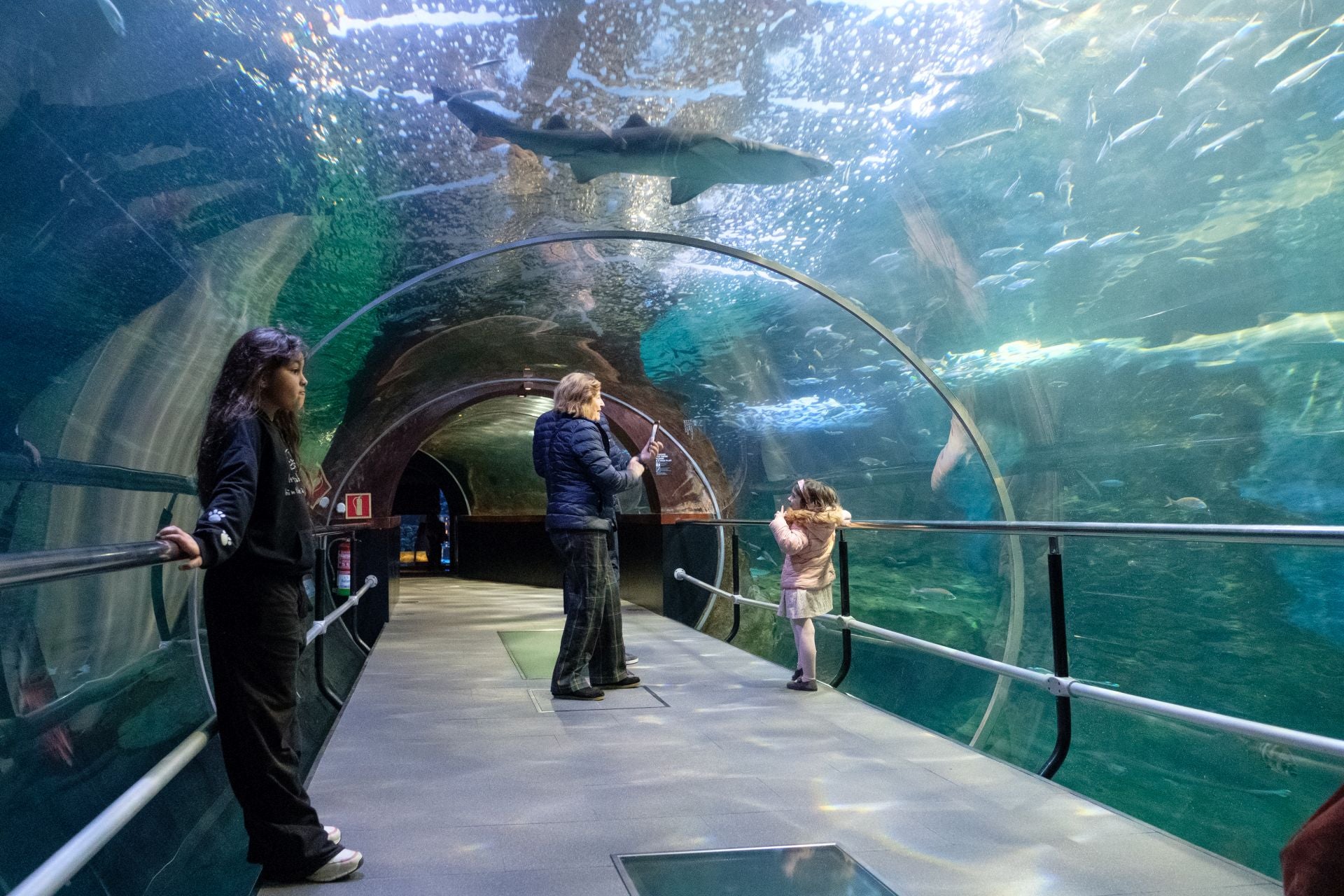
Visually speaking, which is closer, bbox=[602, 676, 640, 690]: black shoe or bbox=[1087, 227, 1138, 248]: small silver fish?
bbox=[602, 676, 640, 690]: black shoe

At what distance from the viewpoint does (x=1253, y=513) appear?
73.7ft

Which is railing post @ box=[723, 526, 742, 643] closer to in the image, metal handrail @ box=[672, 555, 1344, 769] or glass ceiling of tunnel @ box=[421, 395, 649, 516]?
metal handrail @ box=[672, 555, 1344, 769]

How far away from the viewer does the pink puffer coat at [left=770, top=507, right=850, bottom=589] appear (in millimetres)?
5078

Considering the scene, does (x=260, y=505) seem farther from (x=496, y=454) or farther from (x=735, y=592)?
(x=496, y=454)

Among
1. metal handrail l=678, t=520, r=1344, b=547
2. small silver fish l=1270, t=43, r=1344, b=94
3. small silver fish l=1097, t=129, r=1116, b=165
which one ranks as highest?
small silver fish l=1270, t=43, r=1344, b=94

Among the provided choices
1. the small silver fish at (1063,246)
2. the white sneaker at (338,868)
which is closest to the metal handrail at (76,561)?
the white sneaker at (338,868)

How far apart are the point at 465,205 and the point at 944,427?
11596 millimetres

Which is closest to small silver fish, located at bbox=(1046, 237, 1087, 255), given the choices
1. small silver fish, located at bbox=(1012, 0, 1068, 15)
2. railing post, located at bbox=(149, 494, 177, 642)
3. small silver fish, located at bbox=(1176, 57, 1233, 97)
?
small silver fish, located at bbox=(1176, 57, 1233, 97)

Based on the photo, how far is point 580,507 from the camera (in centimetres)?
485

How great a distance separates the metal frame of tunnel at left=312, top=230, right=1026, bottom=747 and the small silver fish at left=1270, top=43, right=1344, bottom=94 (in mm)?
10733

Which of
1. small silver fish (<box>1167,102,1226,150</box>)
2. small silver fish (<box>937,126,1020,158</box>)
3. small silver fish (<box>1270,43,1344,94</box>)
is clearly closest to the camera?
small silver fish (<box>937,126,1020,158</box>)

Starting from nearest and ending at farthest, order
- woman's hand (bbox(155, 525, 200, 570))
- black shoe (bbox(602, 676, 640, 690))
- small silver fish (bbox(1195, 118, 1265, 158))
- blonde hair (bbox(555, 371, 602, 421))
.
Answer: woman's hand (bbox(155, 525, 200, 570)) → blonde hair (bbox(555, 371, 602, 421)) → black shoe (bbox(602, 676, 640, 690)) → small silver fish (bbox(1195, 118, 1265, 158))

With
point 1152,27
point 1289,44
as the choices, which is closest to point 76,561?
point 1152,27

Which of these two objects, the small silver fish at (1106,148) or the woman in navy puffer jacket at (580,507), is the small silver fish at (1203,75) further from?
the woman in navy puffer jacket at (580,507)
